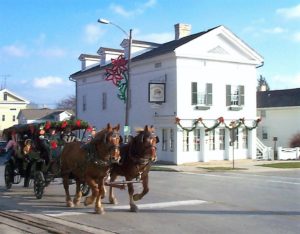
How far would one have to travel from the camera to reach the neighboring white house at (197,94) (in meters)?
32.6

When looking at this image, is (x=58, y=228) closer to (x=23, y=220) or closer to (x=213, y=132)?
(x=23, y=220)

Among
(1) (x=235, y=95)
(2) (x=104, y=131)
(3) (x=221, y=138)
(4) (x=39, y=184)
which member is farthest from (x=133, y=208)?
(1) (x=235, y=95)

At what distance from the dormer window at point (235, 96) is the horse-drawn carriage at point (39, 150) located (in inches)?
825

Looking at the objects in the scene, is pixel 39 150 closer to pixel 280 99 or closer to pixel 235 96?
pixel 235 96

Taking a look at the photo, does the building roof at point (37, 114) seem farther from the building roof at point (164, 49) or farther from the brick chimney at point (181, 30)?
the brick chimney at point (181, 30)

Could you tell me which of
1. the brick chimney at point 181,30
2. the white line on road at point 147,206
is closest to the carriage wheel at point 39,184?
the white line on road at point 147,206

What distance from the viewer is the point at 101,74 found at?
4081 centimetres

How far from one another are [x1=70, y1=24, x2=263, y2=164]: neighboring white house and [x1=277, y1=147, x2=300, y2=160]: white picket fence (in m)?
3.84

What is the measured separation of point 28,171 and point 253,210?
736 centimetres

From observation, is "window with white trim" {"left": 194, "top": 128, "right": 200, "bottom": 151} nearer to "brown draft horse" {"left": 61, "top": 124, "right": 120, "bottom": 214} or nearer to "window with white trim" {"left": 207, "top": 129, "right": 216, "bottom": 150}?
"window with white trim" {"left": 207, "top": 129, "right": 216, "bottom": 150}

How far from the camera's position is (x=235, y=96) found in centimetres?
3559

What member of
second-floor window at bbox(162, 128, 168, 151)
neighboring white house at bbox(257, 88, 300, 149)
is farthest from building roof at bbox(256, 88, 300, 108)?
second-floor window at bbox(162, 128, 168, 151)

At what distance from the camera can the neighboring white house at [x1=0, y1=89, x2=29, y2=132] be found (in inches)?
3703

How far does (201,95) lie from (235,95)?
324cm
